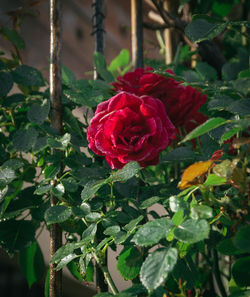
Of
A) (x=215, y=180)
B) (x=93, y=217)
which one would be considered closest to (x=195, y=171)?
(x=215, y=180)

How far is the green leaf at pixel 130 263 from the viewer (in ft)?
1.26

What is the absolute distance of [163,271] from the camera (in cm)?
23

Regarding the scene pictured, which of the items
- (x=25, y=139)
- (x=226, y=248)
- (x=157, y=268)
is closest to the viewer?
(x=157, y=268)

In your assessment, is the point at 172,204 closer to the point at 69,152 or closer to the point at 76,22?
the point at 69,152

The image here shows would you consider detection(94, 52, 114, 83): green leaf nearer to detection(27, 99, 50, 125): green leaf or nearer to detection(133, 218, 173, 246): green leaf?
detection(27, 99, 50, 125): green leaf

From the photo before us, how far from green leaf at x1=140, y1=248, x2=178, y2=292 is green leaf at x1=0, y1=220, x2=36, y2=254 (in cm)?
26

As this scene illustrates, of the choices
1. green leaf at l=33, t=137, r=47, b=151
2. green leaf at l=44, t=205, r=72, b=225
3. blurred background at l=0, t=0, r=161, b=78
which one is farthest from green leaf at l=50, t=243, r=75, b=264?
blurred background at l=0, t=0, r=161, b=78

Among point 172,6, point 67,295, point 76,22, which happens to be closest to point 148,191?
point 172,6

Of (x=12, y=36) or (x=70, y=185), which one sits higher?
(x=12, y=36)

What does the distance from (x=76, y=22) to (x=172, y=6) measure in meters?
0.79

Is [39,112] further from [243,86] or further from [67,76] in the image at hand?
[243,86]

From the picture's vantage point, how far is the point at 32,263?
540mm

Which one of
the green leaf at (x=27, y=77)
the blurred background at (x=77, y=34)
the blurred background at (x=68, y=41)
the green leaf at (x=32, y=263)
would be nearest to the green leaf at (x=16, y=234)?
the green leaf at (x=32, y=263)

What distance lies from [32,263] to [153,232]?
35 cm
